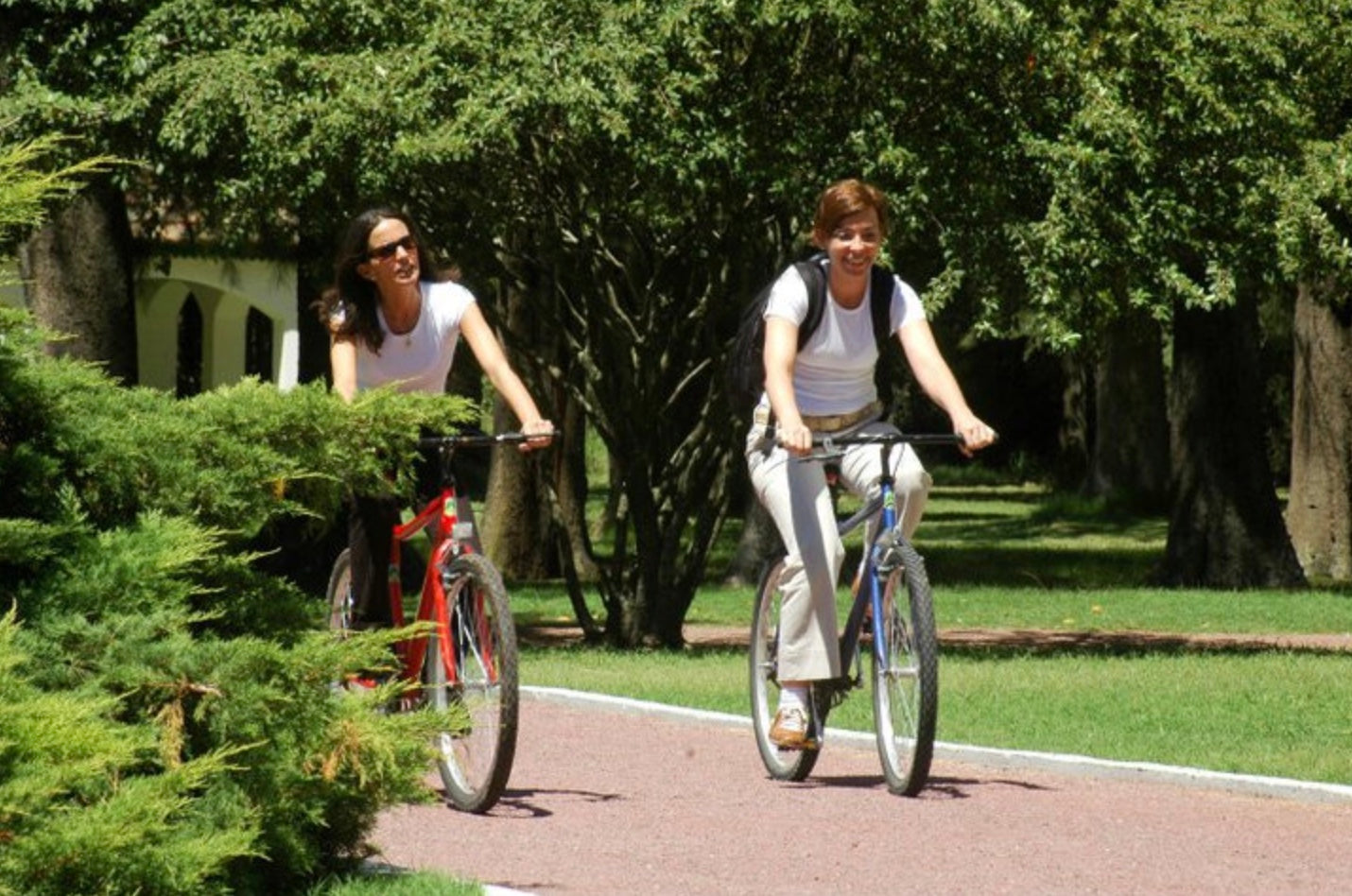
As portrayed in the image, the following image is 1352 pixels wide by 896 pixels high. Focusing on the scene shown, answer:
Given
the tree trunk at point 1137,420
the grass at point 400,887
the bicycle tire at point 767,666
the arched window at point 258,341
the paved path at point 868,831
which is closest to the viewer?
the grass at point 400,887

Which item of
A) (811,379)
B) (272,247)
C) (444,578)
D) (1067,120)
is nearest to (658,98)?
(1067,120)

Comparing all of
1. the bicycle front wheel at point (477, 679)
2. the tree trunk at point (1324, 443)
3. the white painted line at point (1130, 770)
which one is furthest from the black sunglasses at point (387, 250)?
the tree trunk at point (1324, 443)

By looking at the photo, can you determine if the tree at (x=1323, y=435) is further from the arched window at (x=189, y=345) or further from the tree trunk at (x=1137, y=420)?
the arched window at (x=189, y=345)

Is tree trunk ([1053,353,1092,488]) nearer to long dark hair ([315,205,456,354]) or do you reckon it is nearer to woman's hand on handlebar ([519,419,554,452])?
long dark hair ([315,205,456,354])

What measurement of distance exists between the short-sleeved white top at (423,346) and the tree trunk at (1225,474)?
18.6 m

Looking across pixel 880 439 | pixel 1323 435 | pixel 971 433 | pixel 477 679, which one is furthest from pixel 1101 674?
pixel 1323 435

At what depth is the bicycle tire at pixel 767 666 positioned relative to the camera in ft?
31.8

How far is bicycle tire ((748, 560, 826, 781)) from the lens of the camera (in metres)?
9.70

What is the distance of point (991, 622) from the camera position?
2198 centimetres

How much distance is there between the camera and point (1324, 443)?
93.1 ft

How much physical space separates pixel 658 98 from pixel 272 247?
346 inches

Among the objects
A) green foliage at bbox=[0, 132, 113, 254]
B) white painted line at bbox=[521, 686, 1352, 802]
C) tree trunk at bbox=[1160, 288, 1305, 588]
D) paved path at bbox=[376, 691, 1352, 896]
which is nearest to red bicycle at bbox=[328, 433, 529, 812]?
paved path at bbox=[376, 691, 1352, 896]

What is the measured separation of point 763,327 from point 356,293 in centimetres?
138

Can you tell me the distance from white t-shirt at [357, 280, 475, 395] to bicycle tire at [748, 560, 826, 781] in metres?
1.44
